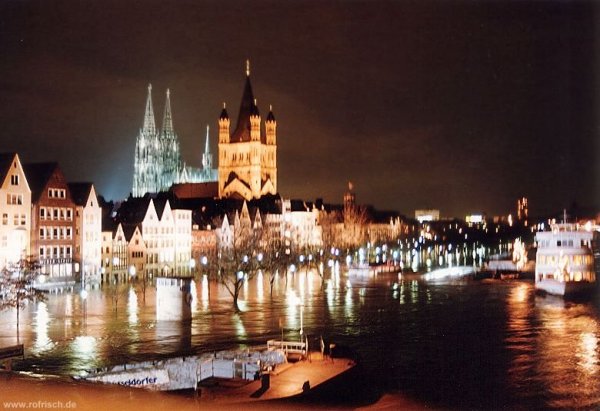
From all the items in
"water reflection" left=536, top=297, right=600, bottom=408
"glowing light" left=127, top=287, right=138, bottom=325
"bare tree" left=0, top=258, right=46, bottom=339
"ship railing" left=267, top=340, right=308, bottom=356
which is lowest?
"water reflection" left=536, top=297, right=600, bottom=408

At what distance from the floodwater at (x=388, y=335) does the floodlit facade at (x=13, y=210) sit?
544cm

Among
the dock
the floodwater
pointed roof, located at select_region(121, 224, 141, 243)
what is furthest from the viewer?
pointed roof, located at select_region(121, 224, 141, 243)

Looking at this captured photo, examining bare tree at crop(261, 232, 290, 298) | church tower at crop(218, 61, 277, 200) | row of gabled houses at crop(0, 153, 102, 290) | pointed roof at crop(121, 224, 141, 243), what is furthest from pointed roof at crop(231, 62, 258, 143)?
row of gabled houses at crop(0, 153, 102, 290)

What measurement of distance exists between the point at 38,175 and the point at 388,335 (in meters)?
31.7

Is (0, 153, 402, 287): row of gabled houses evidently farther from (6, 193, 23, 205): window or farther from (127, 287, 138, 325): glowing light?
(127, 287, 138, 325): glowing light

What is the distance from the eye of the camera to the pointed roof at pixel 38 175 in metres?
56.2

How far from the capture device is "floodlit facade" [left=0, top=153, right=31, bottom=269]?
52.9 meters

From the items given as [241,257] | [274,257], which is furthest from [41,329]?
[274,257]

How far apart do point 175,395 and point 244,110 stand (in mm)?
108862

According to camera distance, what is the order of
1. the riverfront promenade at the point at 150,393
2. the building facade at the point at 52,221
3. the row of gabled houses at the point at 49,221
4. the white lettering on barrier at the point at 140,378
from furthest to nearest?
the building facade at the point at 52,221
the row of gabled houses at the point at 49,221
the white lettering on barrier at the point at 140,378
the riverfront promenade at the point at 150,393

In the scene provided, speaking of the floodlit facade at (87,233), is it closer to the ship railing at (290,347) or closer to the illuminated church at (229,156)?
the ship railing at (290,347)

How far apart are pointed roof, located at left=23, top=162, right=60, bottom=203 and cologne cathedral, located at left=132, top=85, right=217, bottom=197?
74.8 m

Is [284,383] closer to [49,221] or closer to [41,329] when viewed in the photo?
[41,329]

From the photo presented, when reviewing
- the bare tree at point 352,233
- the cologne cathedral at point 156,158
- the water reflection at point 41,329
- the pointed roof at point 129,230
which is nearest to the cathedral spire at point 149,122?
the cologne cathedral at point 156,158
